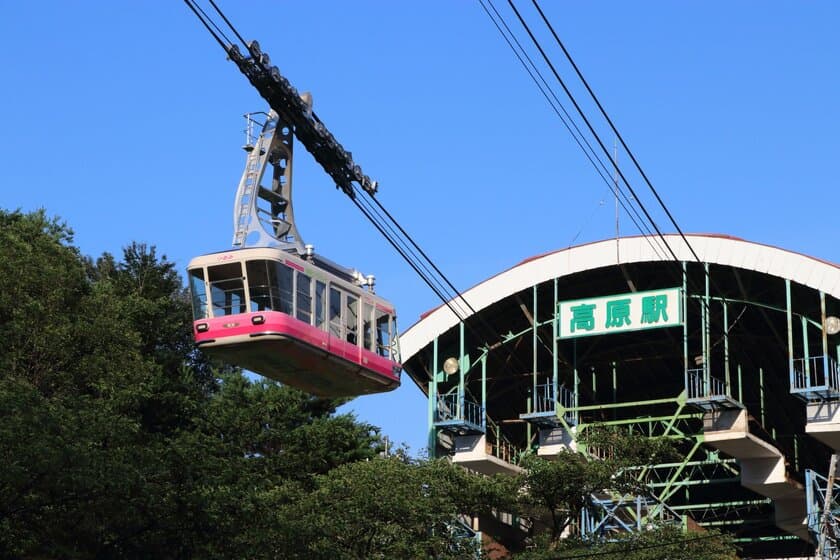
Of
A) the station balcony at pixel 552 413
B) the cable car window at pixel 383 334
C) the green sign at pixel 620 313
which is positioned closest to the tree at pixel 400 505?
the cable car window at pixel 383 334

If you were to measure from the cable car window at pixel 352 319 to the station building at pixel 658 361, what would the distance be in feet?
48.6

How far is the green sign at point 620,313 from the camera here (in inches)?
1877

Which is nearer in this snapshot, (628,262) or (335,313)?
(335,313)

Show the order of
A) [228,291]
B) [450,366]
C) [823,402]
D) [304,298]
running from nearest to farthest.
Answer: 1. [228,291]
2. [304,298]
3. [823,402]
4. [450,366]

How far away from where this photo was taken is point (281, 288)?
1137 inches

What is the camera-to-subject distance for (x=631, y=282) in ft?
A: 162

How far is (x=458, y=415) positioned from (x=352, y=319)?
19383 millimetres

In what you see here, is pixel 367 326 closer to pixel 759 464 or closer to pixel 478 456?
pixel 478 456

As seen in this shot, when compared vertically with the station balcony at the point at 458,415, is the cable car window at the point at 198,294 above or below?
above

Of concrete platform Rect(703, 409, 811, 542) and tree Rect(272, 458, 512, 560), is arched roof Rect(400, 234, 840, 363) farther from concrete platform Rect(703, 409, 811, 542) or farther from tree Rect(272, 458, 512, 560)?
tree Rect(272, 458, 512, 560)

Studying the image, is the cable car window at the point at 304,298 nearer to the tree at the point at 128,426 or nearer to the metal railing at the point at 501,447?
the tree at the point at 128,426

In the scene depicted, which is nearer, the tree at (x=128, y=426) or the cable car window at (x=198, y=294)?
the tree at (x=128, y=426)

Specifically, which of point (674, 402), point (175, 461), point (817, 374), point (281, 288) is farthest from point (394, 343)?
point (674, 402)

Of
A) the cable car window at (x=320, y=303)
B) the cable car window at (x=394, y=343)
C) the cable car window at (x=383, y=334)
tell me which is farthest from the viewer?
the cable car window at (x=394, y=343)
